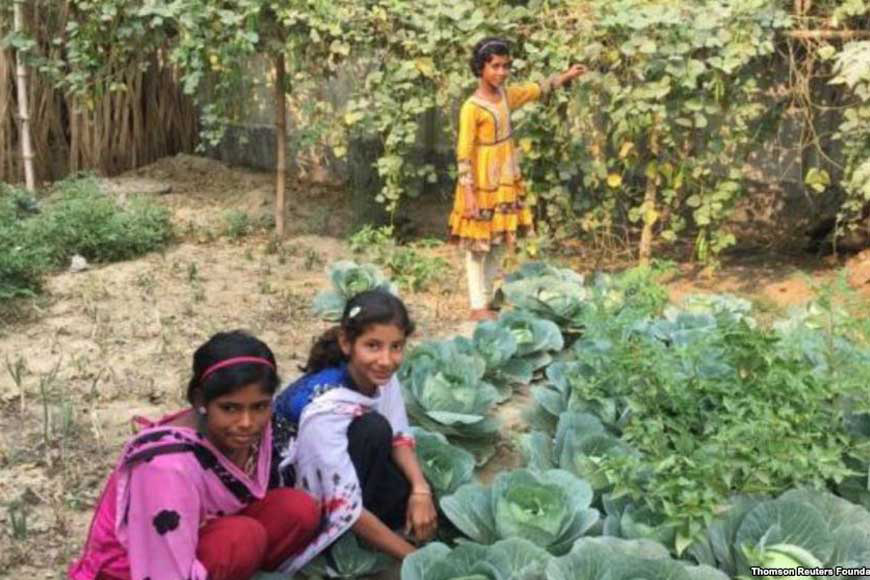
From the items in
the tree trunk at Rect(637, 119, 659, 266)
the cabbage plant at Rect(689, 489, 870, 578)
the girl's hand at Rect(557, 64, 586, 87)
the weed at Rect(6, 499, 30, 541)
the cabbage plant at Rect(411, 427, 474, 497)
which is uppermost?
the girl's hand at Rect(557, 64, 586, 87)

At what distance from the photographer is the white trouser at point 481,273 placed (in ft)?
16.2

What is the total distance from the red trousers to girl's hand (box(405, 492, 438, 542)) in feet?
0.88

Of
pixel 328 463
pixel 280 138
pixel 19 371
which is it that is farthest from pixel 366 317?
pixel 280 138

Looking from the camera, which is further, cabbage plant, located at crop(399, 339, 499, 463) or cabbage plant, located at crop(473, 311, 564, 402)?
cabbage plant, located at crop(473, 311, 564, 402)

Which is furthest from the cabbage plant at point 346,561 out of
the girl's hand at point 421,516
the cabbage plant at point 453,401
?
the cabbage plant at point 453,401

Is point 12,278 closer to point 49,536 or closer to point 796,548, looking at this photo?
point 49,536

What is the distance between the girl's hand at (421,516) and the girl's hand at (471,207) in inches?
94.0

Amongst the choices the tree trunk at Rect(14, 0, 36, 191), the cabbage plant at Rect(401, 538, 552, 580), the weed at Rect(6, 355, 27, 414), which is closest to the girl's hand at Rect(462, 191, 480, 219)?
the weed at Rect(6, 355, 27, 414)

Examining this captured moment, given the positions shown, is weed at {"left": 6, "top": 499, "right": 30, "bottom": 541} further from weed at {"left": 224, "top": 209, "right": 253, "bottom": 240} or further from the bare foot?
weed at {"left": 224, "top": 209, "right": 253, "bottom": 240}

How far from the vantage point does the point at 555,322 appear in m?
4.43

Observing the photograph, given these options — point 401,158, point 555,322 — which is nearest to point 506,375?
point 555,322

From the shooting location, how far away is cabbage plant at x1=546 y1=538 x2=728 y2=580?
2150 millimetres

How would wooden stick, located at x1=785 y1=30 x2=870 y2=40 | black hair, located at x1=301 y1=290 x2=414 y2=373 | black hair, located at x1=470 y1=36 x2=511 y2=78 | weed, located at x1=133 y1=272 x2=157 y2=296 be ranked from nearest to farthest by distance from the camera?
black hair, located at x1=301 y1=290 x2=414 y2=373 < black hair, located at x1=470 y1=36 x2=511 y2=78 < wooden stick, located at x1=785 y1=30 x2=870 y2=40 < weed, located at x1=133 y1=272 x2=157 y2=296

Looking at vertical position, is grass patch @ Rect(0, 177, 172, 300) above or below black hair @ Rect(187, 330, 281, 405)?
below
